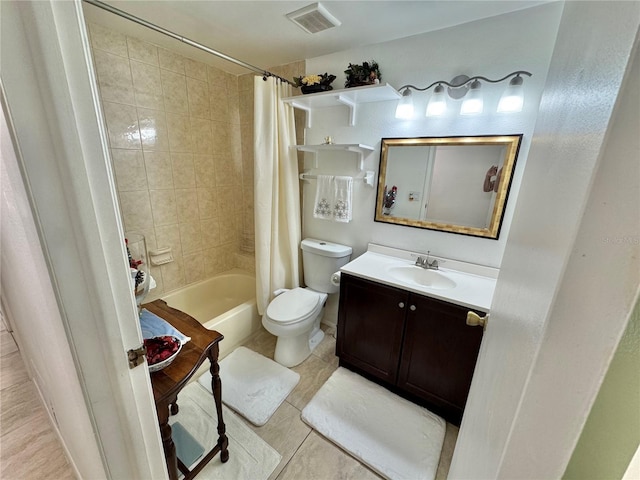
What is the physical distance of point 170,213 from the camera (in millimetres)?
2137

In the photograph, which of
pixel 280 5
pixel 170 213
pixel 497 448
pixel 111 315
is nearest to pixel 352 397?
pixel 497 448

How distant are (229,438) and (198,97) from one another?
8.10ft

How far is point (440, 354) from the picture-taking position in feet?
4.64

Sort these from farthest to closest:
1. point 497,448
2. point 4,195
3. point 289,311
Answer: point 289,311
point 4,195
point 497,448

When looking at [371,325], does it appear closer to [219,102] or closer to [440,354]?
[440,354]

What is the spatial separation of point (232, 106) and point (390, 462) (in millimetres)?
2911

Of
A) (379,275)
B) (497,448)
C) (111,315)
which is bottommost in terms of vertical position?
(379,275)

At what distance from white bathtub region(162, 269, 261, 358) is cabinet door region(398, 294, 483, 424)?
126cm

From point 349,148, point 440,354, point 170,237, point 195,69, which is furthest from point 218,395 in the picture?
point 195,69

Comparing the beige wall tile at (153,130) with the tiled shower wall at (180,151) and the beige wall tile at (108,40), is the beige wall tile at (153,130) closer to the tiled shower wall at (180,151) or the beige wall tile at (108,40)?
the tiled shower wall at (180,151)

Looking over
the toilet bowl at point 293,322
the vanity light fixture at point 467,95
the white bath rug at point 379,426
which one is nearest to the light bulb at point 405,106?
the vanity light fixture at point 467,95

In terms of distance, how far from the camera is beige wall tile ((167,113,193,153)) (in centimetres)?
202

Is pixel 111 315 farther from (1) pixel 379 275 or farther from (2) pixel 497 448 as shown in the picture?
(1) pixel 379 275

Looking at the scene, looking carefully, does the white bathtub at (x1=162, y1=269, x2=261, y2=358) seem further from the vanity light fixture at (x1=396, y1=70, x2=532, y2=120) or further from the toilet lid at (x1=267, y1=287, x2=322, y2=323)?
the vanity light fixture at (x1=396, y1=70, x2=532, y2=120)
